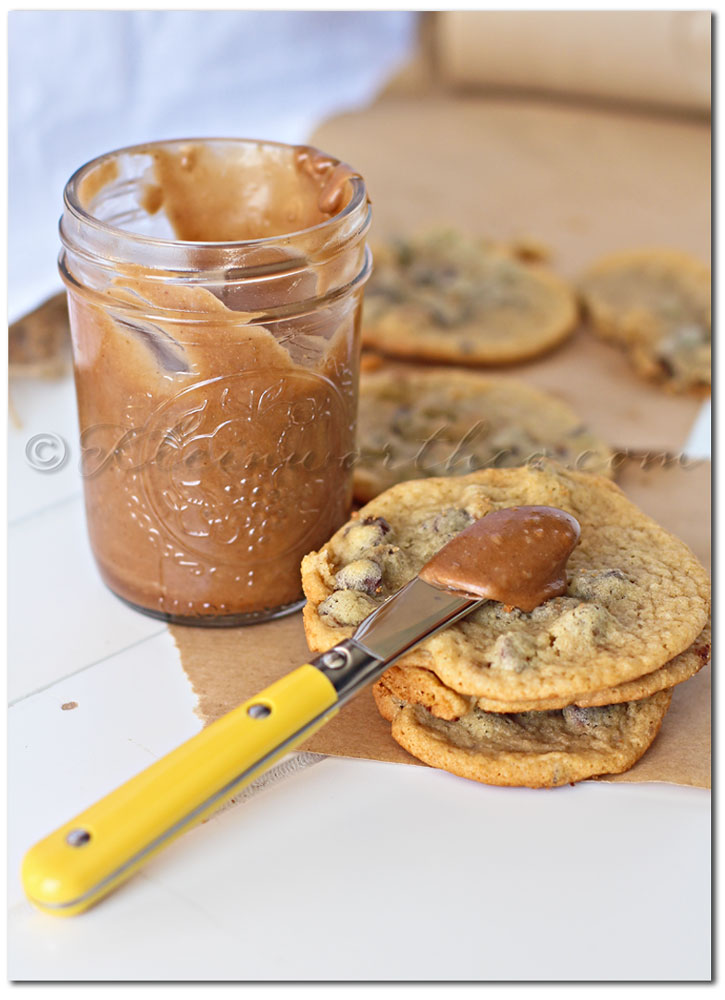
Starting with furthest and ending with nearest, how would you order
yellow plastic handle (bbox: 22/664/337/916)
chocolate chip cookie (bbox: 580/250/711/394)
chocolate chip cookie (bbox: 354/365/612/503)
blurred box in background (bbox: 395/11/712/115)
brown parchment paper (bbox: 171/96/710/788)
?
blurred box in background (bbox: 395/11/712/115)
chocolate chip cookie (bbox: 580/250/711/394)
chocolate chip cookie (bbox: 354/365/612/503)
brown parchment paper (bbox: 171/96/710/788)
yellow plastic handle (bbox: 22/664/337/916)

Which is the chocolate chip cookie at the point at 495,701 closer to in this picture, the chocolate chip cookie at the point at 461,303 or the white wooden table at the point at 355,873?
the white wooden table at the point at 355,873

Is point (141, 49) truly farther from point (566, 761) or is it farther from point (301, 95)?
point (566, 761)

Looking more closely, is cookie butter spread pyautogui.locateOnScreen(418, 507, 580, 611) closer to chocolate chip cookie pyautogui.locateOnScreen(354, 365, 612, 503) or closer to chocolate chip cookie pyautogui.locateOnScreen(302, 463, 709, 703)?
chocolate chip cookie pyautogui.locateOnScreen(302, 463, 709, 703)

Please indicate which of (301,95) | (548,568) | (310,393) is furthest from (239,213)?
(301,95)

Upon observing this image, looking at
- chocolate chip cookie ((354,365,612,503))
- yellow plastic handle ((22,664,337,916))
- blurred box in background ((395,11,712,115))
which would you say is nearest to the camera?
yellow plastic handle ((22,664,337,916))

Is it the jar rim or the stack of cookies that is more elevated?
the jar rim

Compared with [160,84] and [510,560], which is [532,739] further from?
[160,84]

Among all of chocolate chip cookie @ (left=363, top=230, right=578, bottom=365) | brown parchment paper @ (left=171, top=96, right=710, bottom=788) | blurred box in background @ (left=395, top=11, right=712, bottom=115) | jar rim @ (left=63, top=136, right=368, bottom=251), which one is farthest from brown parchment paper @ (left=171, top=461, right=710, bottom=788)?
blurred box in background @ (left=395, top=11, right=712, bottom=115)

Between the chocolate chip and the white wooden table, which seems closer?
the white wooden table
